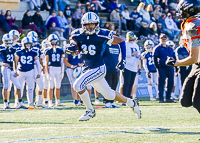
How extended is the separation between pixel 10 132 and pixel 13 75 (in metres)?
5.12

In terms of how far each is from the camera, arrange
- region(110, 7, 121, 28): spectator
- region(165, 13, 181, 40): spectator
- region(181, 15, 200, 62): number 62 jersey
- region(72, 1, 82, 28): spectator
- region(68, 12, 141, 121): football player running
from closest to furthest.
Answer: region(181, 15, 200, 62): number 62 jersey, region(68, 12, 141, 121): football player running, region(72, 1, 82, 28): spectator, region(110, 7, 121, 28): spectator, region(165, 13, 181, 40): spectator

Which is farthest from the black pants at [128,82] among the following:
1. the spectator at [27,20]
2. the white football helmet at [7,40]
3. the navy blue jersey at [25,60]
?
the spectator at [27,20]

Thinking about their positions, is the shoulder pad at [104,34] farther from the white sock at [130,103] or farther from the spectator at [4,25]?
the spectator at [4,25]

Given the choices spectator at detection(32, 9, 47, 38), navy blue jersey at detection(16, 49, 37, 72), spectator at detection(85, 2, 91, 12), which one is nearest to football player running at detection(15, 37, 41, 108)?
navy blue jersey at detection(16, 49, 37, 72)

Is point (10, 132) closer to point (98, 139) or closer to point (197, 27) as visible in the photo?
point (98, 139)

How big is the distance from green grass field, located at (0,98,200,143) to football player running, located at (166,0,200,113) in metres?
0.52

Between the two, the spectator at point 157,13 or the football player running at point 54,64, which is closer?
the football player running at point 54,64

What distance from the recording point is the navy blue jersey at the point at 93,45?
24.3 feet

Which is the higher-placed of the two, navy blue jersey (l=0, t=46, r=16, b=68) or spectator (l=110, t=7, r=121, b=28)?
spectator (l=110, t=7, r=121, b=28)

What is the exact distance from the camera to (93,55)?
7.41m

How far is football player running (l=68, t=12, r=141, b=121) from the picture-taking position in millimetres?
7250

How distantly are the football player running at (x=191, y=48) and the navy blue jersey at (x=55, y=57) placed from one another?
665 cm

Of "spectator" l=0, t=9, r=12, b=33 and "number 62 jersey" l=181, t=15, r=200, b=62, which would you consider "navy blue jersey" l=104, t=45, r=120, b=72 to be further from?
"number 62 jersey" l=181, t=15, r=200, b=62

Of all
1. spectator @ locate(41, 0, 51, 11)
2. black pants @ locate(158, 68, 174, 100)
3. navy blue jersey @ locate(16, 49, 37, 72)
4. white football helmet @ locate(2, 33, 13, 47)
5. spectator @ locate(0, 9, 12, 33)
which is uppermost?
spectator @ locate(41, 0, 51, 11)
